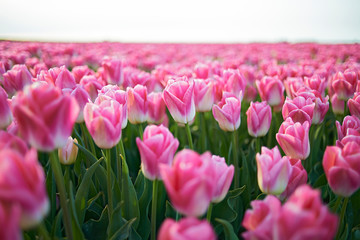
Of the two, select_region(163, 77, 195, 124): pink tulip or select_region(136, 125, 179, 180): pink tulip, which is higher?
select_region(163, 77, 195, 124): pink tulip

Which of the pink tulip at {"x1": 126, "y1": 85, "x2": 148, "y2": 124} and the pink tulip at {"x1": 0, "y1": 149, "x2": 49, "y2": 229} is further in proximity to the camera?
the pink tulip at {"x1": 126, "y1": 85, "x2": 148, "y2": 124}

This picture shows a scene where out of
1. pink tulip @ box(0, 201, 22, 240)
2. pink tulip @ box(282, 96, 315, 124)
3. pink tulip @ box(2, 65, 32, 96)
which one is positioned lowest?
pink tulip @ box(0, 201, 22, 240)

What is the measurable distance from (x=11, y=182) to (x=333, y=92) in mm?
2657

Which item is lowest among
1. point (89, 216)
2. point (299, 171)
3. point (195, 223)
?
A: point (89, 216)

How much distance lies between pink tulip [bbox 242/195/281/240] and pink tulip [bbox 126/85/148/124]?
1.04 meters

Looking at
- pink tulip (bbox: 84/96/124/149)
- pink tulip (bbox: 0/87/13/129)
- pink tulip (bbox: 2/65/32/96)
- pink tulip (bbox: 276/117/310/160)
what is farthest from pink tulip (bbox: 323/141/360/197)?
pink tulip (bbox: 2/65/32/96)

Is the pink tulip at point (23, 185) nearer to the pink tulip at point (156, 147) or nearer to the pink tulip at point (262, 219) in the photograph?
the pink tulip at point (156, 147)

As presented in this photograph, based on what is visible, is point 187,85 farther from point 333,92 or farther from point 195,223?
point 333,92

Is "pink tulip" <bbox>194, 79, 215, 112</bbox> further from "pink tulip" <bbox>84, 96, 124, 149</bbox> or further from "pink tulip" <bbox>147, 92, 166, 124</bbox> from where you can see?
"pink tulip" <bbox>84, 96, 124, 149</bbox>

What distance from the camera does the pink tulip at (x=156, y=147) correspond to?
1.04 metres

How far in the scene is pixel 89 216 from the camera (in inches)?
64.1

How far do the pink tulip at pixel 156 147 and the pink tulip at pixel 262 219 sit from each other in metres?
0.36

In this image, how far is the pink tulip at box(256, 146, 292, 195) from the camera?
1118 mm

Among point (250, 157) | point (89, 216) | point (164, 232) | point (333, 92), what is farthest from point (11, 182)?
point (333, 92)
